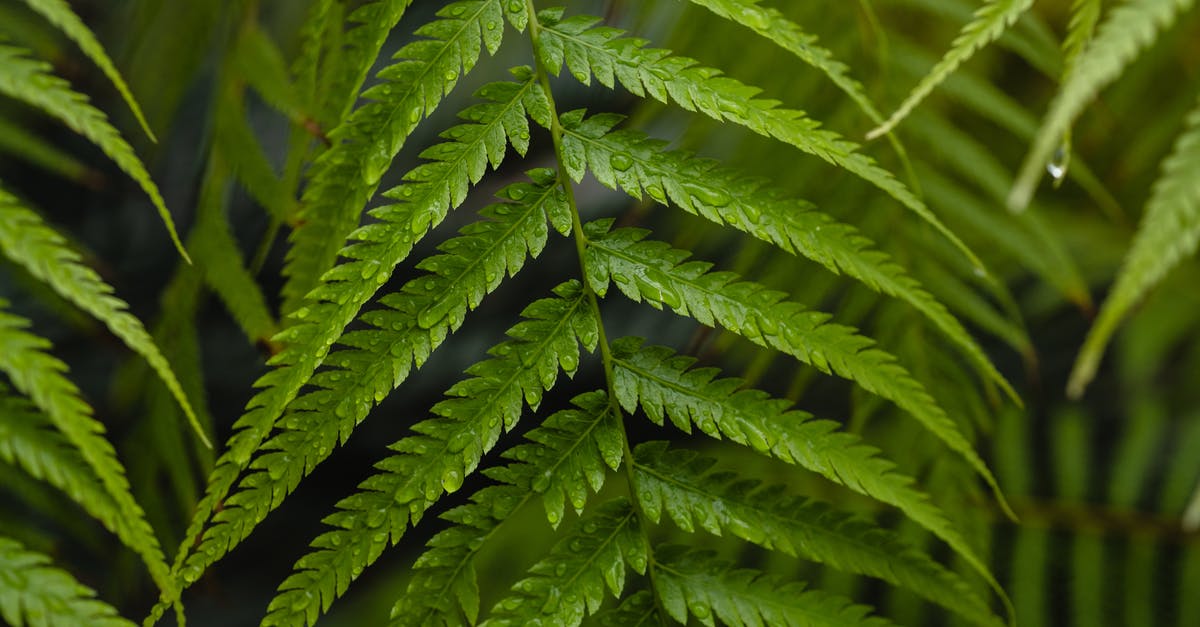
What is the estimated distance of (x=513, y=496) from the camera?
25.0 inches

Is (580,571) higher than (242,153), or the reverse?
(242,153)

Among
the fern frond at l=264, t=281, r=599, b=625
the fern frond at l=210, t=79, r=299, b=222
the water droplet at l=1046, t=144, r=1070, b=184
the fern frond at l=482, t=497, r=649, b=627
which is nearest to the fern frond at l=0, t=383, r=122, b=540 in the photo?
the fern frond at l=264, t=281, r=599, b=625

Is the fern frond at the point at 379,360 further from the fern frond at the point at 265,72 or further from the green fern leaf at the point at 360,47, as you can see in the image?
the fern frond at the point at 265,72

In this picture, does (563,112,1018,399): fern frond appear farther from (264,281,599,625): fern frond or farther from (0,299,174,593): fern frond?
(0,299,174,593): fern frond

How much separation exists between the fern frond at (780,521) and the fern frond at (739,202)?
0.57ft

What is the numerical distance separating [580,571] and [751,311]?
233mm

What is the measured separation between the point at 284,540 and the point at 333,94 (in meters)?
1.37

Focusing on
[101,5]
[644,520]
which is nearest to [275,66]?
[644,520]

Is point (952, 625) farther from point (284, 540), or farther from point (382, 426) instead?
point (284, 540)

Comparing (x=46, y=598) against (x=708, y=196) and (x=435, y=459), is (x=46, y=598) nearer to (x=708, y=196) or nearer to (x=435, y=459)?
(x=435, y=459)

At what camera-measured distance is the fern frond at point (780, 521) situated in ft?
2.17

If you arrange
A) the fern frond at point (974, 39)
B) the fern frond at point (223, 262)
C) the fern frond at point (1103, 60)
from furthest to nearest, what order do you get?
the fern frond at point (223, 262)
the fern frond at point (974, 39)
the fern frond at point (1103, 60)

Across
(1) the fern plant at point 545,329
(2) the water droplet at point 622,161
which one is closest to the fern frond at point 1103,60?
(1) the fern plant at point 545,329

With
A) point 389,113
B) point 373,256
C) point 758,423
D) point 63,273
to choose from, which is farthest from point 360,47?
point 758,423
